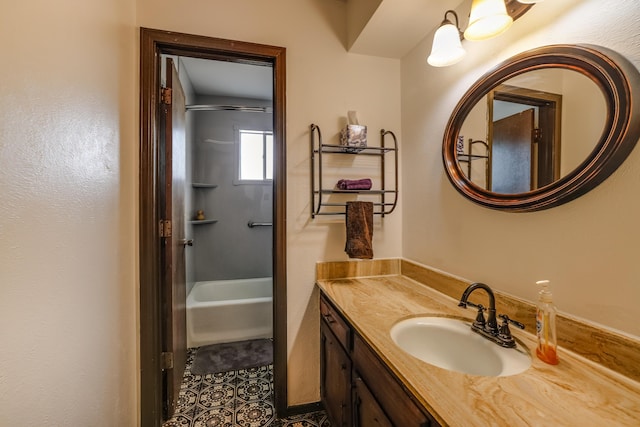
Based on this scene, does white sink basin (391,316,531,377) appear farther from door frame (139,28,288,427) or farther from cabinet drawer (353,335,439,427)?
door frame (139,28,288,427)

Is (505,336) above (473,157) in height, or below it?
below

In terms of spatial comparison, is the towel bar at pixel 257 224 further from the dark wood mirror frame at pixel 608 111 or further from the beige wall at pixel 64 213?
the dark wood mirror frame at pixel 608 111

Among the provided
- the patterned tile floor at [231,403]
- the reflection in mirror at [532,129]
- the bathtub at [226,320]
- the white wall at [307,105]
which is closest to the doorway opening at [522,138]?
the reflection in mirror at [532,129]

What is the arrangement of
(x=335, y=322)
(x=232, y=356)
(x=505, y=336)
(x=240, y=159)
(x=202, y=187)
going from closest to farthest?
(x=505, y=336), (x=335, y=322), (x=232, y=356), (x=202, y=187), (x=240, y=159)

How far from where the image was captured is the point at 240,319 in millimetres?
2459

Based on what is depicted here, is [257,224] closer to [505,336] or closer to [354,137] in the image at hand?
[354,137]

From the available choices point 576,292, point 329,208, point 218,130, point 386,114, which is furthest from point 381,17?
point 218,130

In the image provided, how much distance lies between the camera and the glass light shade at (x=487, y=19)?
2.99 feet

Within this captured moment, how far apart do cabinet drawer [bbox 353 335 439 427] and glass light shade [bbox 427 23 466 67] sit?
1.24 meters

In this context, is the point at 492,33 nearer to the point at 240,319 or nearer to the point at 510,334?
the point at 510,334

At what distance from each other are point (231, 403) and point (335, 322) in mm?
1022

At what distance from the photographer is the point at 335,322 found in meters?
1.34

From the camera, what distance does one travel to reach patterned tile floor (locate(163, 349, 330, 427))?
160 centimetres

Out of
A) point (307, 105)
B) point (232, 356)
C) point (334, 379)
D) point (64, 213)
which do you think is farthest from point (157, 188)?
point (232, 356)
